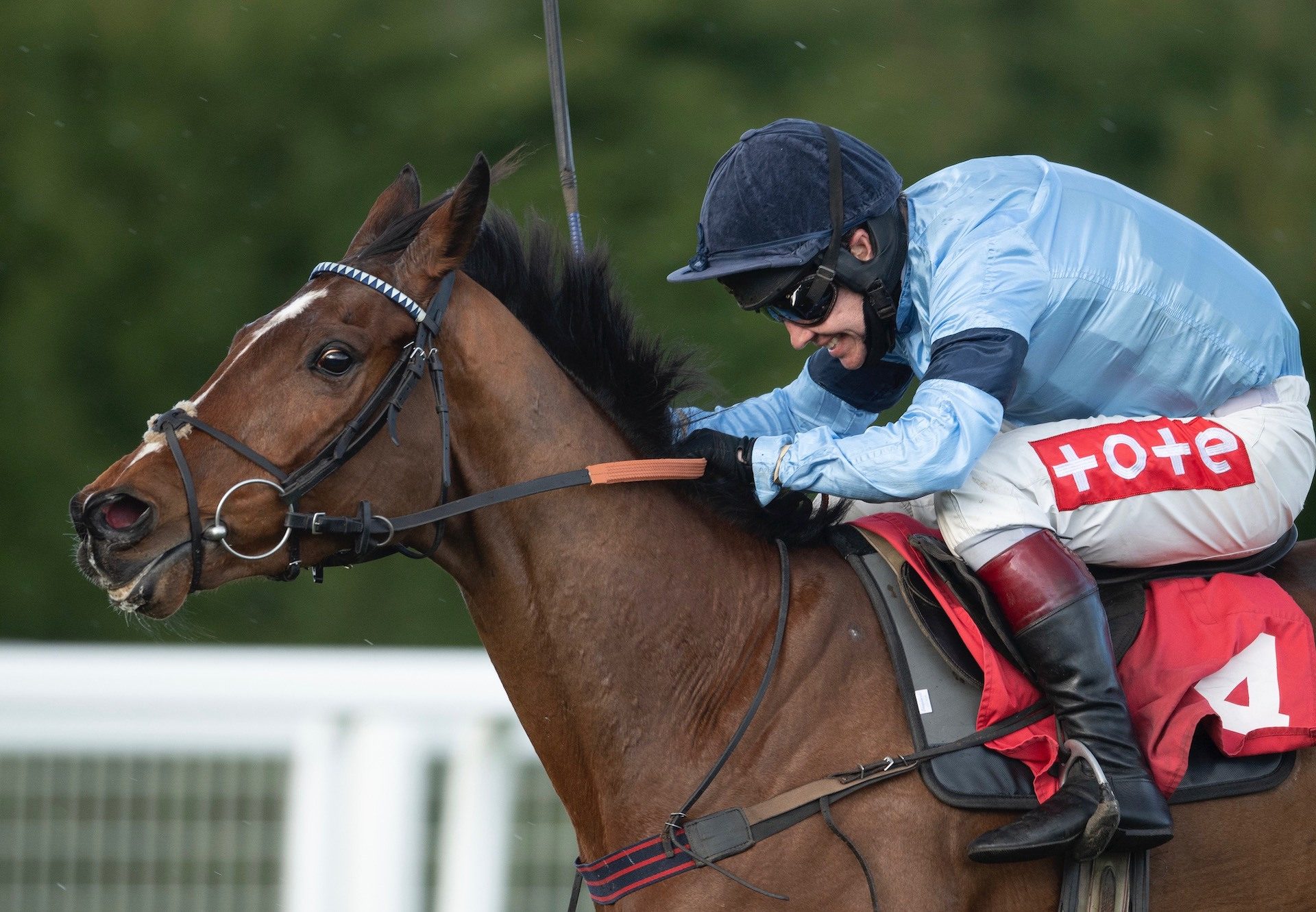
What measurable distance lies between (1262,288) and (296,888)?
2356 millimetres

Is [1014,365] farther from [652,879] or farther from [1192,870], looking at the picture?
[652,879]

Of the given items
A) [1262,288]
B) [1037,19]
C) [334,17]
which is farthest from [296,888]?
[1037,19]

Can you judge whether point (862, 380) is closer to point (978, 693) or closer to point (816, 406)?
point (816, 406)

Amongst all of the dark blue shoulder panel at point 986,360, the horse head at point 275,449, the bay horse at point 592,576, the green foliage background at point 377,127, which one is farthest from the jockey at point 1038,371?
the green foliage background at point 377,127

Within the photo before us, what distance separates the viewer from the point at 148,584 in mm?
2201

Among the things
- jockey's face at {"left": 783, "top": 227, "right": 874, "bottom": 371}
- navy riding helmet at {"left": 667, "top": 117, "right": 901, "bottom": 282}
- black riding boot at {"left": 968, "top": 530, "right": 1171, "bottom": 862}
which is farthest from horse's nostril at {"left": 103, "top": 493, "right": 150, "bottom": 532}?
black riding boot at {"left": 968, "top": 530, "right": 1171, "bottom": 862}

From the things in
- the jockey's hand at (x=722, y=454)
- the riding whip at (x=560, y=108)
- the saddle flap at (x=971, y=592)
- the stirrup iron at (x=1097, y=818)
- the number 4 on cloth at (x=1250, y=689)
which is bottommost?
the stirrup iron at (x=1097, y=818)

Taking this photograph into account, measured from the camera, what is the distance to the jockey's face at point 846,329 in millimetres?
2480

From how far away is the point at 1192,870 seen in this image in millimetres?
2305

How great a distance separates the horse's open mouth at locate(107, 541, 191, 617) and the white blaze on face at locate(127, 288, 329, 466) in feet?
0.53

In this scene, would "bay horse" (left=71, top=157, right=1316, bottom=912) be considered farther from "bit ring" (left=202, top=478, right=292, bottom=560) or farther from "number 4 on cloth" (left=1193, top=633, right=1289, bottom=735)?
"number 4 on cloth" (left=1193, top=633, right=1289, bottom=735)

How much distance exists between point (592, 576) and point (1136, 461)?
955mm

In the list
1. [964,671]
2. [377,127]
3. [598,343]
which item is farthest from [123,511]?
[377,127]

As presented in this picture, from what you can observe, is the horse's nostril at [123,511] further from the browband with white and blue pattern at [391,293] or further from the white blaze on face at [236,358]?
the browband with white and blue pattern at [391,293]
